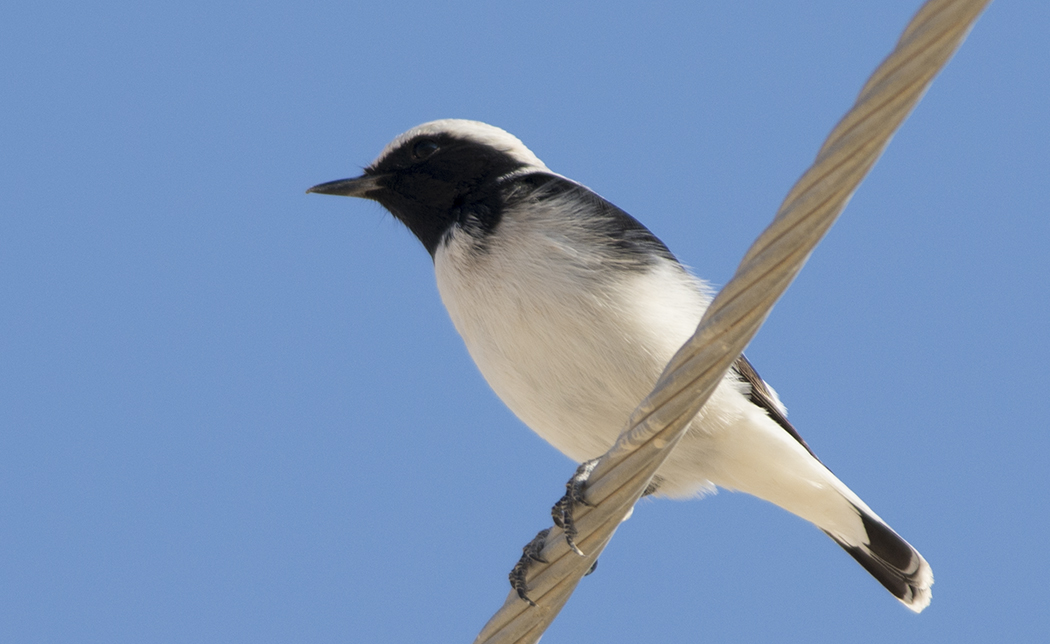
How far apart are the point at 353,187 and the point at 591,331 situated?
224 cm

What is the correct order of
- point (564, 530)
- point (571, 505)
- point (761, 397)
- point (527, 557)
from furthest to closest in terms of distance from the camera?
point (761, 397)
point (527, 557)
point (571, 505)
point (564, 530)

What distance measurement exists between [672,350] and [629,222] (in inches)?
36.4

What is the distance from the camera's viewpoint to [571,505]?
3.52m

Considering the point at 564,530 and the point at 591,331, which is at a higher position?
the point at 591,331

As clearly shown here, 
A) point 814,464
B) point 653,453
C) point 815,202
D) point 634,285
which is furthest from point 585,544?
point 814,464

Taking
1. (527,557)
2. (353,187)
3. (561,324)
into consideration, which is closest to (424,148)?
(353,187)

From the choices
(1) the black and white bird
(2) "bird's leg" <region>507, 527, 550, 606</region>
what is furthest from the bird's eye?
(2) "bird's leg" <region>507, 527, 550, 606</region>

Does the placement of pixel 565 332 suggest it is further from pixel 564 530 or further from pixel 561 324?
pixel 564 530

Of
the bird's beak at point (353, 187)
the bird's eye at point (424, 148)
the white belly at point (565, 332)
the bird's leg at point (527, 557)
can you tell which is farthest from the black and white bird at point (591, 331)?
the bird's leg at point (527, 557)

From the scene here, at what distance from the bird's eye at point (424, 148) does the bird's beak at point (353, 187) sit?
297 millimetres

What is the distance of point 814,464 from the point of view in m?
5.16

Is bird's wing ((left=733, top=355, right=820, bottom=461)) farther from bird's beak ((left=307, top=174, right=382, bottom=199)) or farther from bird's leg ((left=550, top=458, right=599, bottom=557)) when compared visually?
bird's beak ((left=307, top=174, right=382, bottom=199))

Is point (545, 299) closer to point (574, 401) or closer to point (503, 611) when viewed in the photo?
point (574, 401)

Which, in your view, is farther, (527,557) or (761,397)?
(761,397)
